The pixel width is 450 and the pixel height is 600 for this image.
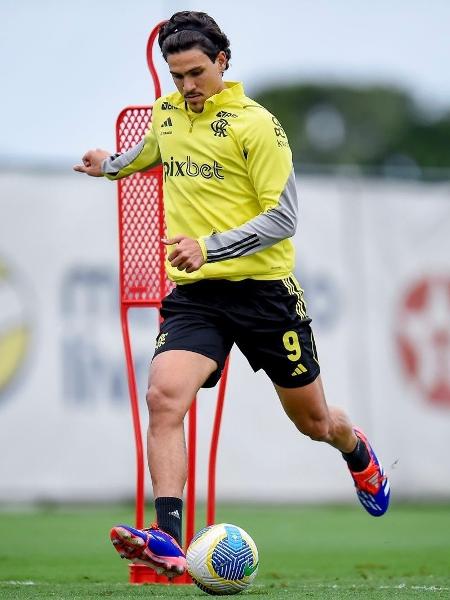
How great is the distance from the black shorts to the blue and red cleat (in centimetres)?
119

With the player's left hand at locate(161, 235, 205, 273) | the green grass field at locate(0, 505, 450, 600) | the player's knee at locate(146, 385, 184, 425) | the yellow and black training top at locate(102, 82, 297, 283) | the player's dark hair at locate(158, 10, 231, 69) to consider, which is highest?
the player's dark hair at locate(158, 10, 231, 69)

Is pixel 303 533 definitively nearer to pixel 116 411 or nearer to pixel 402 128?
pixel 116 411

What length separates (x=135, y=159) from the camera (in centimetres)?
677

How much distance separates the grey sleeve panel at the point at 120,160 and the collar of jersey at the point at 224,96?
1.32 ft

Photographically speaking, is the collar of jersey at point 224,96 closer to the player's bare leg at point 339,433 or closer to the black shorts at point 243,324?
the black shorts at point 243,324

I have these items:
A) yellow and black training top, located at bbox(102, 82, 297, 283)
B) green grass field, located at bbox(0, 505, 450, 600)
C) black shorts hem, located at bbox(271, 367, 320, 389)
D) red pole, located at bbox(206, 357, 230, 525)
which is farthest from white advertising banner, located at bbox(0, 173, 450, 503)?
yellow and black training top, located at bbox(102, 82, 297, 283)

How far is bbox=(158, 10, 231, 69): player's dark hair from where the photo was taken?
6152mm

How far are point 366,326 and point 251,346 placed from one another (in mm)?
6730

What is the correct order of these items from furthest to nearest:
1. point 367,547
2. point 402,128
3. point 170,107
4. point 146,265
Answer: point 402,128 → point 367,547 → point 146,265 → point 170,107

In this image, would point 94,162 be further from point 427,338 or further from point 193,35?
point 427,338

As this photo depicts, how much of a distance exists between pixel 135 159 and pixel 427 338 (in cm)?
689

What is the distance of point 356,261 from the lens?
1309 cm

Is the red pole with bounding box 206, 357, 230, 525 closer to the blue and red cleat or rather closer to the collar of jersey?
the blue and red cleat

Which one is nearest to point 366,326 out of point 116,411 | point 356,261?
point 356,261
